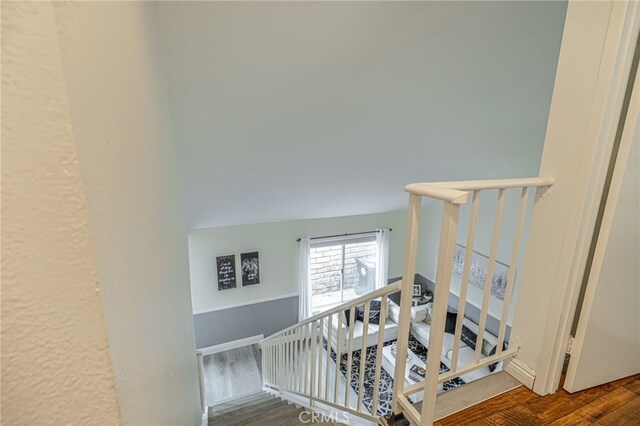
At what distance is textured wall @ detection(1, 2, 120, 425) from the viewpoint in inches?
12.5

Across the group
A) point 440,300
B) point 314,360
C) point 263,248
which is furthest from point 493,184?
point 263,248

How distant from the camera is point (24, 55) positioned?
1.05 feet

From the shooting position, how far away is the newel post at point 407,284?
1110mm

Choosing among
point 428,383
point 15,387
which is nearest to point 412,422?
point 428,383

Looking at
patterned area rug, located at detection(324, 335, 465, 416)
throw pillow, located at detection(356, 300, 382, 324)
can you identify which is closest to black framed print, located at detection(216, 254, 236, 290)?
patterned area rug, located at detection(324, 335, 465, 416)

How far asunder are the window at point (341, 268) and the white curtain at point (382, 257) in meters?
0.08

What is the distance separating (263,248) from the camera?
241 inches

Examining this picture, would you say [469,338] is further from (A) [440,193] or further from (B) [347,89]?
(A) [440,193]

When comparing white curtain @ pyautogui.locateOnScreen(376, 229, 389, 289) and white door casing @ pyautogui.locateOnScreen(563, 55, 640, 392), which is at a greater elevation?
white door casing @ pyautogui.locateOnScreen(563, 55, 640, 392)

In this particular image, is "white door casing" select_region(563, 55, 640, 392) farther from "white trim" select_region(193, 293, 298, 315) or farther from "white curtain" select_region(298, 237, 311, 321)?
"white trim" select_region(193, 293, 298, 315)

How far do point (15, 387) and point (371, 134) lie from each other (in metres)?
2.87

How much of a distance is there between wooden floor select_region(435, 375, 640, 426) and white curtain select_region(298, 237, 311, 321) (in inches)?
197

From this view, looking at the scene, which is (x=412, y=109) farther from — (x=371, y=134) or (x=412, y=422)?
(x=412, y=422)

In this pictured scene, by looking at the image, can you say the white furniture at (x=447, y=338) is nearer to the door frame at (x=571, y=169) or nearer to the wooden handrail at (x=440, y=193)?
the door frame at (x=571, y=169)
